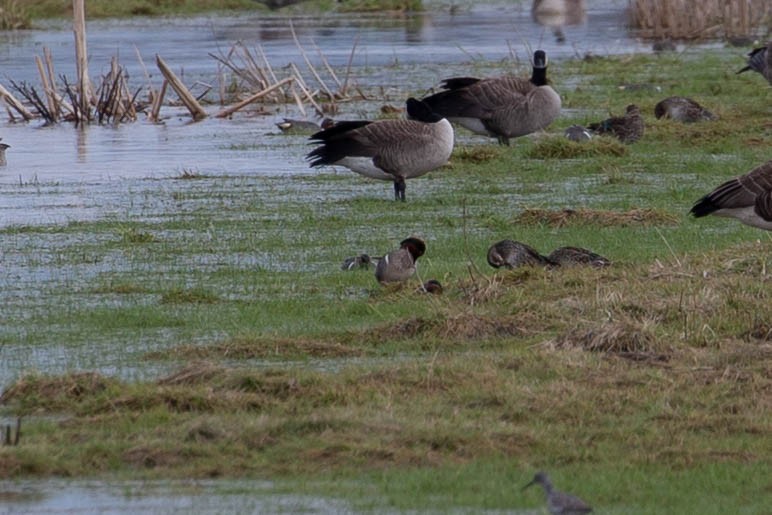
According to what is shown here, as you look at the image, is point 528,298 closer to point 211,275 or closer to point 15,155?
point 211,275

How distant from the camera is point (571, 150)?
1941cm

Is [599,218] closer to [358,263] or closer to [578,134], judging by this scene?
[358,263]

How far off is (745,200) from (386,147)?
4.88m

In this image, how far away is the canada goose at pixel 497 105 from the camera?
19.8m

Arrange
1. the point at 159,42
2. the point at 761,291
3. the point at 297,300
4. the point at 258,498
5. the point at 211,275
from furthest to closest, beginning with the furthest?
the point at 159,42 → the point at 211,275 → the point at 297,300 → the point at 761,291 → the point at 258,498

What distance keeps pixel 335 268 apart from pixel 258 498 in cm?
581

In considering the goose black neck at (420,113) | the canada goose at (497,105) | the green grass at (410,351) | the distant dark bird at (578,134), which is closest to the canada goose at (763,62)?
the distant dark bird at (578,134)

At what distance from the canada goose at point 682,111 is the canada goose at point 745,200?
11185 mm

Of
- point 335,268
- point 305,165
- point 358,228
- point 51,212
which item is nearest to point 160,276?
point 335,268

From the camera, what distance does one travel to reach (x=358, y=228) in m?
14.5

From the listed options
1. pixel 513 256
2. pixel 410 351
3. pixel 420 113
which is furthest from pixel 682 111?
pixel 410 351

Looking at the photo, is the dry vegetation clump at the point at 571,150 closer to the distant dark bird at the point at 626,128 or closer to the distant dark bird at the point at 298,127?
the distant dark bird at the point at 626,128

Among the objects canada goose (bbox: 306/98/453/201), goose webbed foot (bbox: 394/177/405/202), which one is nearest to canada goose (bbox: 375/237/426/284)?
canada goose (bbox: 306/98/453/201)

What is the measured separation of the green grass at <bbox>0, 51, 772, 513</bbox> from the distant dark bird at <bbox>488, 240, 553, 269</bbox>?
0.24 m
